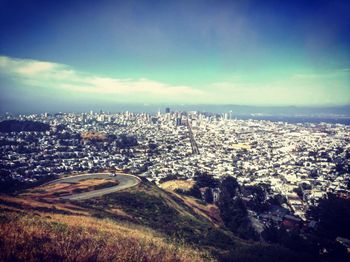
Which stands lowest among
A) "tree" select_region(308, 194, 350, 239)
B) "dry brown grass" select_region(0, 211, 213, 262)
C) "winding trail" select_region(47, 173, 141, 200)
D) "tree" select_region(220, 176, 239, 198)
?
"tree" select_region(220, 176, 239, 198)

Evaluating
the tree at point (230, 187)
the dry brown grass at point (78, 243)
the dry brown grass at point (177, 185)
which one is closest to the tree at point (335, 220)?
the tree at point (230, 187)

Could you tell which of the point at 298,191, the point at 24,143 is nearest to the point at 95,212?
the point at 298,191

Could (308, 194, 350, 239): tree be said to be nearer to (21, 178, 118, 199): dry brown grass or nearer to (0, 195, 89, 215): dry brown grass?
(0, 195, 89, 215): dry brown grass

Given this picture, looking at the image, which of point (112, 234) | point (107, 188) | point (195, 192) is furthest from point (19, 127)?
point (112, 234)

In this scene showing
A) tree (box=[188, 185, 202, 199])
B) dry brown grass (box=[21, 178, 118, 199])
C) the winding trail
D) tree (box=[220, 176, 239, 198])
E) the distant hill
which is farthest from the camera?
the distant hill

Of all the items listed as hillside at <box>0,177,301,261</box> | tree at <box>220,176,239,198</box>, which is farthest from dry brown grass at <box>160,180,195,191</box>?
hillside at <box>0,177,301,261</box>

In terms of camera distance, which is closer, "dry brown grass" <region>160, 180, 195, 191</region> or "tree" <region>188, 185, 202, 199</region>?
"tree" <region>188, 185, 202, 199</region>

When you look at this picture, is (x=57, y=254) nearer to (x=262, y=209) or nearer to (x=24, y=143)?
(x=262, y=209)
